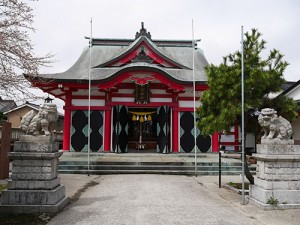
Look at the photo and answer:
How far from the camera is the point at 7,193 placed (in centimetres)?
582

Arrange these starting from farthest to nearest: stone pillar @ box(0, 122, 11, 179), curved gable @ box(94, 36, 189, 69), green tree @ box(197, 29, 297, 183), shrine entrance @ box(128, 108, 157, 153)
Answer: shrine entrance @ box(128, 108, 157, 153), curved gable @ box(94, 36, 189, 69), stone pillar @ box(0, 122, 11, 179), green tree @ box(197, 29, 297, 183)

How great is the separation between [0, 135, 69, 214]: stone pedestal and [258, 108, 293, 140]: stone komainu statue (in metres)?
4.92

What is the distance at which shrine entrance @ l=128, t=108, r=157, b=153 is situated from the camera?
18.7m

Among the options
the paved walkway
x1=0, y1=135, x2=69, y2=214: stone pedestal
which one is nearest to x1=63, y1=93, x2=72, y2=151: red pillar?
the paved walkway

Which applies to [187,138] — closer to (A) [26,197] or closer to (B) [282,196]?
(B) [282,196]

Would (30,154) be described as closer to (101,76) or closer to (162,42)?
(101,76)

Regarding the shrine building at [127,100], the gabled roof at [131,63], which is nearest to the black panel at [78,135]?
the shrine building at [127,100]

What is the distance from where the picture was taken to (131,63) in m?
17.2

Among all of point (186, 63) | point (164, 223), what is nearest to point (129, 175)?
point (164, 223)

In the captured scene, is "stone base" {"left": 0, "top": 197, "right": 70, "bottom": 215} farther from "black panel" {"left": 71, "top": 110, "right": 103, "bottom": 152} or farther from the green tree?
"black panel" {"left": 71, "top": 110, "right": 103, "bottom": 152}

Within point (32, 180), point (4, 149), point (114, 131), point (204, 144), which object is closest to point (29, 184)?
point (32, 180)

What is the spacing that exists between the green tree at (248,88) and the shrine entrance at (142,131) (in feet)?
35.1

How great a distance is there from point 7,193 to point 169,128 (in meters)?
12.0

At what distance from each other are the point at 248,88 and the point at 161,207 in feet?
13.1
